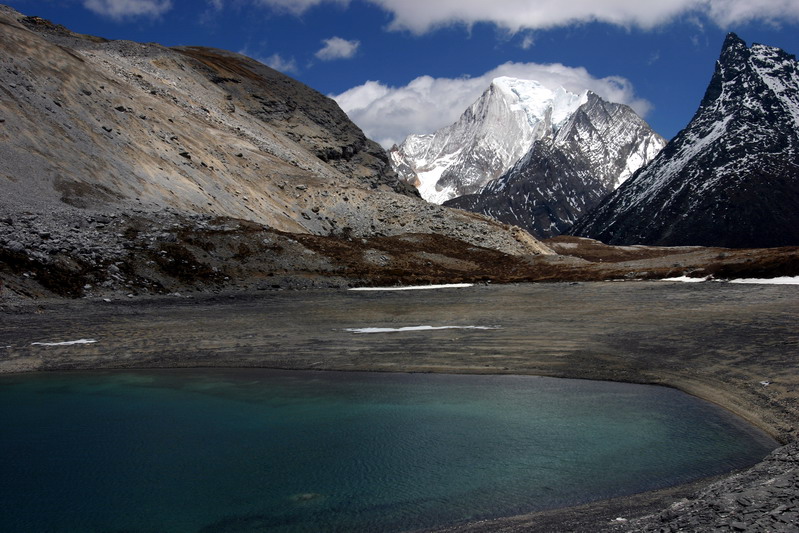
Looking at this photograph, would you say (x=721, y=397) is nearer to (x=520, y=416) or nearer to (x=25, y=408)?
(x=520, y=416)

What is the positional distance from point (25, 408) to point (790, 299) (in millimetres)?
35195

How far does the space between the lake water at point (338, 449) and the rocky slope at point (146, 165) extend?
1029 inches

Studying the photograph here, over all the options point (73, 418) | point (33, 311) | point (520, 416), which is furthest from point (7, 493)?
point (33, 311)

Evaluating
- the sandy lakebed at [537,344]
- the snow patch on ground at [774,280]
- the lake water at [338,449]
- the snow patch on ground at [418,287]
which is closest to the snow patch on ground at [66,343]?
the sandy lakebed at [537,344]

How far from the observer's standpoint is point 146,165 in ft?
207

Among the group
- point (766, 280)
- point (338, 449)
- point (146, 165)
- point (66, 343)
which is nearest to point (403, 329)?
point (66, 343)

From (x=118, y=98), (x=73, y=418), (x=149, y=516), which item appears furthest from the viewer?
(x=118, y=98)

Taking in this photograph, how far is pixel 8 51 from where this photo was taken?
6438cm

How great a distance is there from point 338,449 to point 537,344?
42.0 feet

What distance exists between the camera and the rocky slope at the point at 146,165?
47469 mm

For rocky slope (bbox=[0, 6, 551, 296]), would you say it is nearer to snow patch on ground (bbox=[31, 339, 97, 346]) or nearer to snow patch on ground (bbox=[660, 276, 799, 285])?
snow patch on ground (bbox=[31, 339, 97, 346])

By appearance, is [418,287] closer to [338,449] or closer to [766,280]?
[766,280]

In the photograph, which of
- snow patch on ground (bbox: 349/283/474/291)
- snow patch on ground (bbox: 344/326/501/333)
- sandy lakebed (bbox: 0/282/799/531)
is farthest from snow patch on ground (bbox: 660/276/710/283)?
snow patch on ground (bbox: 344/326/501/333)

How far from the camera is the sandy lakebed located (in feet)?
36.6
